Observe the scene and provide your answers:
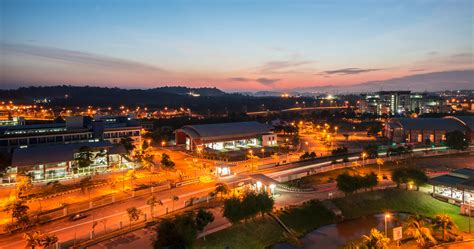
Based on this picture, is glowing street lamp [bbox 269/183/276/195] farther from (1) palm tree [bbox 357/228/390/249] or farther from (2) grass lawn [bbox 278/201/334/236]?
(1) palm tree [bbox 357/228/390/249]

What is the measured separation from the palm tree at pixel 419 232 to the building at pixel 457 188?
7599 millimetres

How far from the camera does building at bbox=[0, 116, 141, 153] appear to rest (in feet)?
126

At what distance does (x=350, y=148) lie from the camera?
165ft

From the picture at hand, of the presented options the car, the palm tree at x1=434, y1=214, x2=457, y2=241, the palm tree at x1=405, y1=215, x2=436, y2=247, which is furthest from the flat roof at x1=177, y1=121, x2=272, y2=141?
the palm tree at x1=434, y1=214, x2=457, y2=241

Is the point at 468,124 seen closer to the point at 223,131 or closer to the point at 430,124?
the point at 430,124

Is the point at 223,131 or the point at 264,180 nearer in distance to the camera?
the point at 264,180

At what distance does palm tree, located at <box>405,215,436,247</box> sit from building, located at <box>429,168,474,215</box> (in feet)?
24.9

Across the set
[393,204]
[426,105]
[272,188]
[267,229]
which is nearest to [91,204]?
[267,229]

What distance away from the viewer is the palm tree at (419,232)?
18.8 metres

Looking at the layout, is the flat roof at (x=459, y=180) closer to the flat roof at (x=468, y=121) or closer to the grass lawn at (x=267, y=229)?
the grass lawn at (x=267, y=229)

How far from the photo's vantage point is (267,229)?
21.6 meters

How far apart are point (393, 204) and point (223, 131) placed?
28.5 metres

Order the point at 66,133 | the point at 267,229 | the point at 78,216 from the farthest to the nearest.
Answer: the point at 66,133 < the point at 78,216 < the point at 267,229

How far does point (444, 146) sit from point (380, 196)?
2770 centimetres
